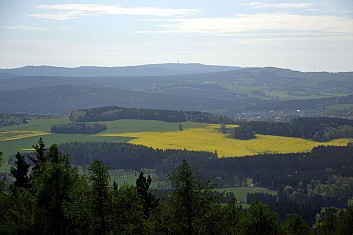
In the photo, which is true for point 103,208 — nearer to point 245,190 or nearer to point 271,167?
point 245,190

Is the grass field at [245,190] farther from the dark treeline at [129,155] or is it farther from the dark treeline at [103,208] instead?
the dark treeline at [103,208]

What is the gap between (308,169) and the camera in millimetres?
142750

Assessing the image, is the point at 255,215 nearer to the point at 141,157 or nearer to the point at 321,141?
the point at 141,157

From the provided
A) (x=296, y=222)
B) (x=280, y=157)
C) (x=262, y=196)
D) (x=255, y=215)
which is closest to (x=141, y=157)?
(x=280, y=157)

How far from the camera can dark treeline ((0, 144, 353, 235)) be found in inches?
1305

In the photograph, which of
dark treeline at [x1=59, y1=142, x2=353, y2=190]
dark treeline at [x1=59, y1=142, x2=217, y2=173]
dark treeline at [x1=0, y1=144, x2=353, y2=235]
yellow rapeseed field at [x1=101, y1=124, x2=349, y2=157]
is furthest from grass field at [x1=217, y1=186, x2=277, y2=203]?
dark treeline at [x1=0, y1=144, x2=353, y2=235]

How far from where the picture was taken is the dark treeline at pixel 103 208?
109ft

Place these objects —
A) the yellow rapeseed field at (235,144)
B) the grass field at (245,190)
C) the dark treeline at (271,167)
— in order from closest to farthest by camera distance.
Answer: the dark treeline at (271,167) → the grass field at (245,190) → the yellow rapeseed field at (235,144)

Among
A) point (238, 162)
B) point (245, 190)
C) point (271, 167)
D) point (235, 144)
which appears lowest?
point (245, 190)

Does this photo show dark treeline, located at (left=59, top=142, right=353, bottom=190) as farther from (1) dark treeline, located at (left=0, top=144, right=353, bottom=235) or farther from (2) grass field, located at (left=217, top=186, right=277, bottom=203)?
(1) dark treeline, located at (left=0, top=144, right=353, bottom=235)

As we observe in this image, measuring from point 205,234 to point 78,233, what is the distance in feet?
30.2

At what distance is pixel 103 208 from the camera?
3394cm

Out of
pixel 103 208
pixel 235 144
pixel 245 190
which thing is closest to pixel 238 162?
pixel 245 190

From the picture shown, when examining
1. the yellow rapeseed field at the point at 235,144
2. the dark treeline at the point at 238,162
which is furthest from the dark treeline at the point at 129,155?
the yellow rapeseed field at the point at 235,144
